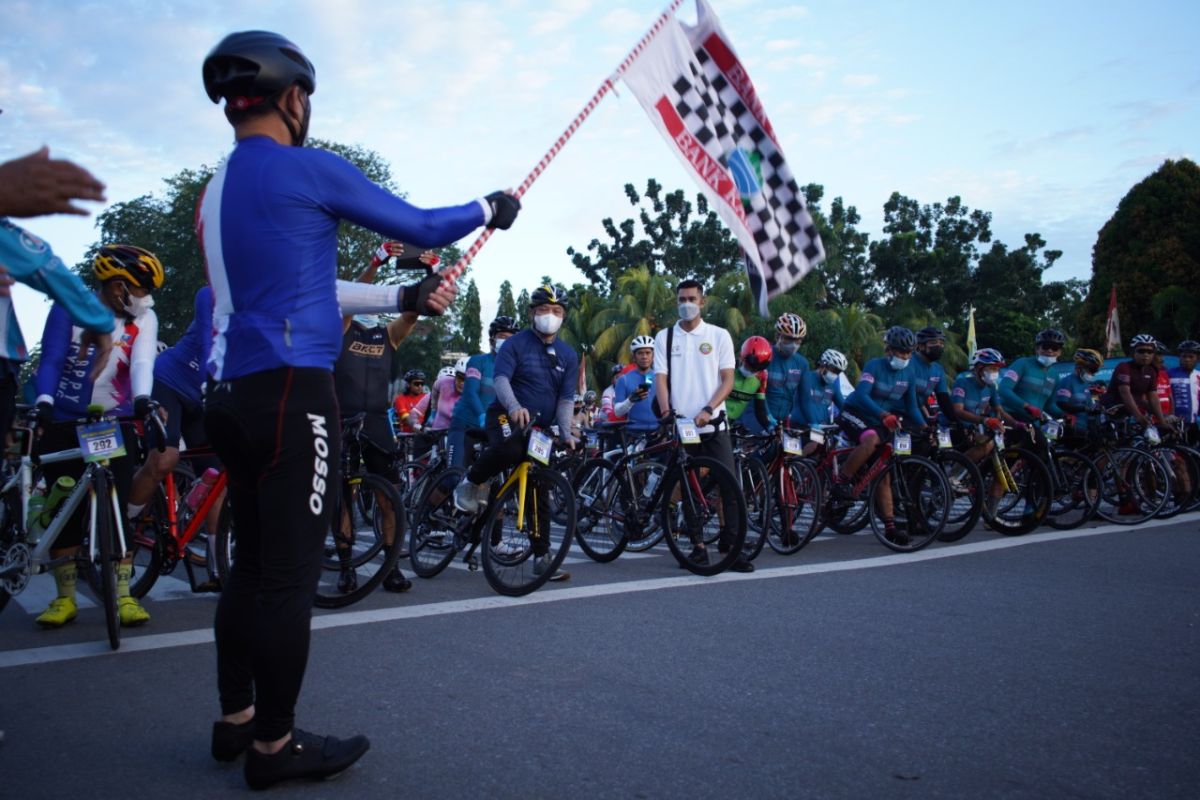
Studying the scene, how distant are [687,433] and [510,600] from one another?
2051mm

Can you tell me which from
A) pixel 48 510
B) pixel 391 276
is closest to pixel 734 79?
pixel 48 510

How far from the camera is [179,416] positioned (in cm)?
640

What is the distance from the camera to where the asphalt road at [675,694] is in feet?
10.2

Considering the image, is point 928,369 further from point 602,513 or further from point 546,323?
point 546,323

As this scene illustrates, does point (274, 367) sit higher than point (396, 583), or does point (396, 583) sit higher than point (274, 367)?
point (274, 367)

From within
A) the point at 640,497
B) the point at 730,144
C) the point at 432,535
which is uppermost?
the point at 730,144

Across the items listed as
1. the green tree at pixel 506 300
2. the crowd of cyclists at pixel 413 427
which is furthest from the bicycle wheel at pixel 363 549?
the green tree at pixel 506 300

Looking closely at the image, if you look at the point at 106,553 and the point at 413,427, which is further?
the point at 413,427

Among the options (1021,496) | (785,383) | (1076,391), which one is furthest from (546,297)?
(1076,391)

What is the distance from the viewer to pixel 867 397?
372 inches

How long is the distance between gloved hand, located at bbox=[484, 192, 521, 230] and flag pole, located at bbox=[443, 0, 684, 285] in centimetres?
10

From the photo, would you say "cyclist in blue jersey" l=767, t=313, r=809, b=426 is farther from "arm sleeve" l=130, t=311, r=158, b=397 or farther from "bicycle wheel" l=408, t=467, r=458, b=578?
"arm sleeve" l=130, t=311, r=158, b=397

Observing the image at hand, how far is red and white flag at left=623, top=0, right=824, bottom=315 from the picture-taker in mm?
5473

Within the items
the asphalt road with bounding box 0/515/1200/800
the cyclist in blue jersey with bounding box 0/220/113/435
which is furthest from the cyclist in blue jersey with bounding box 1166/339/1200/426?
the cyclist in blue jersey with bounding box 0/220/113/435
